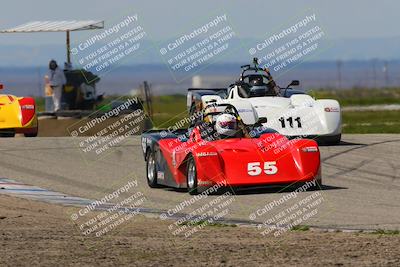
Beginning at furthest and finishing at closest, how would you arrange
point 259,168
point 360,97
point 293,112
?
point 360,97 → point 293,112 → point 259,168

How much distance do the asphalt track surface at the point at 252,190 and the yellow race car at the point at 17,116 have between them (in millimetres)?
2143

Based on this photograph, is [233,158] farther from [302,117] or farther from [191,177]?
[302,117]

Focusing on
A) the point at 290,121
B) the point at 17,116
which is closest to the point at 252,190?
the point at 290,121

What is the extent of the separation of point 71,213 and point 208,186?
244 centimetres

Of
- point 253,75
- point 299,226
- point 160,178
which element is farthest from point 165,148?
point 253,75

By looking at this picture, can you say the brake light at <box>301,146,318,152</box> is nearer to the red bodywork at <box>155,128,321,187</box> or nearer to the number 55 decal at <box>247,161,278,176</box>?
the red bodywork at <box>155,128,321,187</box>

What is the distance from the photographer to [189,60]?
1113 inches

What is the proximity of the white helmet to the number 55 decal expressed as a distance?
3.17 ft

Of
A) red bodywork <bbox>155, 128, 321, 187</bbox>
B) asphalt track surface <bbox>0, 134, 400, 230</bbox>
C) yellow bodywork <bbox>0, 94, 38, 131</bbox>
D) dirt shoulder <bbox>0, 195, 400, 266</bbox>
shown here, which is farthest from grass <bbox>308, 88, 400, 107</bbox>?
dirt shoulder <bbox>0, 195, 400, 266</bbox>

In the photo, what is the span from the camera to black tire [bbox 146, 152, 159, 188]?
18.4 m

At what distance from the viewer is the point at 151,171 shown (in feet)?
61.2

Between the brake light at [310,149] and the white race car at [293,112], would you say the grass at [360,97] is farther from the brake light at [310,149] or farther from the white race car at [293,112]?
the brake light at [310,149]

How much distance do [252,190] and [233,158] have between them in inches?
27.0

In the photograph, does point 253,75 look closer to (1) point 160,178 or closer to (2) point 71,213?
(1) point 160,178
